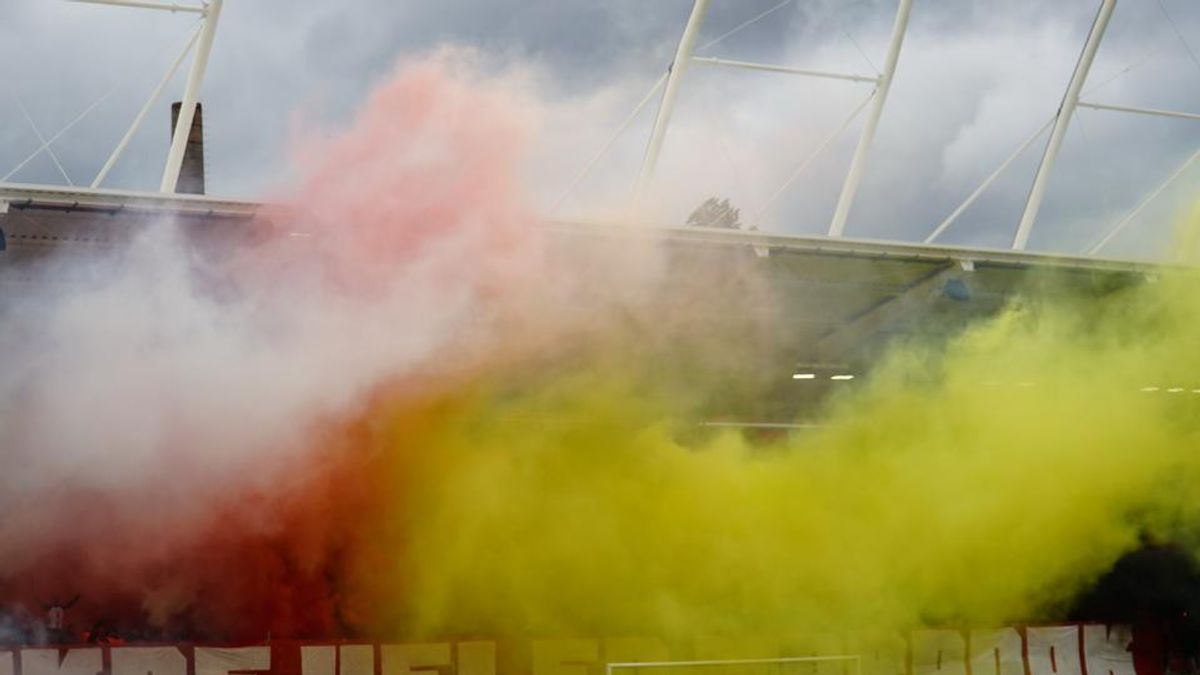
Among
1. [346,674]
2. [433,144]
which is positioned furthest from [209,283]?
[346,674]

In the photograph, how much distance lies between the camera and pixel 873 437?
19562mm

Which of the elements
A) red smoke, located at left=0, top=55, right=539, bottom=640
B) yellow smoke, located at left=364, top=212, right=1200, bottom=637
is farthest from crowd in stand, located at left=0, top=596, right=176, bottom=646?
yellow smoke, located at left=364, top=212, right=1200, bottom=637

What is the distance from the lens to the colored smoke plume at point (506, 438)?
14930 mm

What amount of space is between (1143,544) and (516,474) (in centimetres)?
1110

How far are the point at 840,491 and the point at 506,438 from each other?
211 inches

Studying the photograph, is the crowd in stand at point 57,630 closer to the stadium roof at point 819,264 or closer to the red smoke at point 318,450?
the red smoke at point 318,450

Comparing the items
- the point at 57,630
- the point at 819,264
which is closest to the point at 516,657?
the point at 57,630

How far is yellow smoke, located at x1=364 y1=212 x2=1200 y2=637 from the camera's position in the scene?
58.1 ft

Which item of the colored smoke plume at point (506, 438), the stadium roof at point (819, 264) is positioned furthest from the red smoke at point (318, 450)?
the stadium roof at point (819, 264)

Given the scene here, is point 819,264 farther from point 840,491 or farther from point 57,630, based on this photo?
point 57,630

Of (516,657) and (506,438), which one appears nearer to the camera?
(506,438)

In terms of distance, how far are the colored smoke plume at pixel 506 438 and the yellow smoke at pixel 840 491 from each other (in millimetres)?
44

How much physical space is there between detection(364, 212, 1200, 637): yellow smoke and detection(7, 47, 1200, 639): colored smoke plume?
44 mm

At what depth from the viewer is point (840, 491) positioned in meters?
19.4
